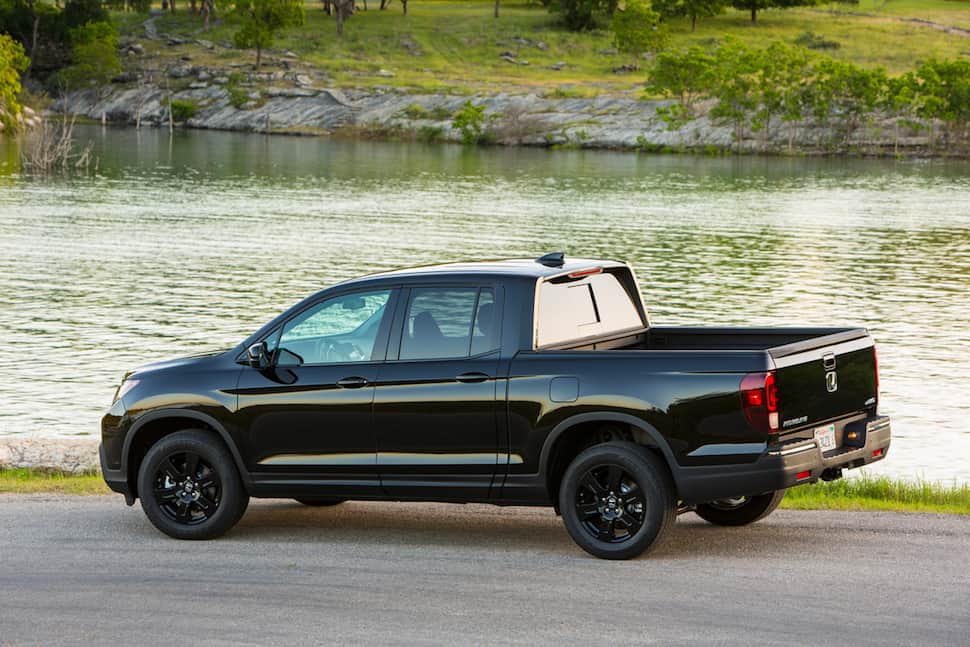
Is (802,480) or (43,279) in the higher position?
(802,480)

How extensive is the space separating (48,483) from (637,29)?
434ft

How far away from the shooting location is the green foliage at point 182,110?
13950 centimetres

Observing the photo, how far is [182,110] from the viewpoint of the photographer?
140 m

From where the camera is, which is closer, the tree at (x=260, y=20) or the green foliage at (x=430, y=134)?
the green foliage at (x=430, y=134)

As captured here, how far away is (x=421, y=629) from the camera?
7734 mm

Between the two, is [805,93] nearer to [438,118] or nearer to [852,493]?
[438,118]

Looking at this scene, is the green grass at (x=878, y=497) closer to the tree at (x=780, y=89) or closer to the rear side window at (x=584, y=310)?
the rear side window at (x=584, y=310)

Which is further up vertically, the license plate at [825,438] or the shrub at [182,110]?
the license plate at [825,438]

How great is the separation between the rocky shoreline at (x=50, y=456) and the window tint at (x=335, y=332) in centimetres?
520

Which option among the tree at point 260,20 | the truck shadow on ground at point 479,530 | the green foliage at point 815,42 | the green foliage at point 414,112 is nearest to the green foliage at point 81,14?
the tree at point 260,20

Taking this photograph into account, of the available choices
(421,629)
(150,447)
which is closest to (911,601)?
(421,629)

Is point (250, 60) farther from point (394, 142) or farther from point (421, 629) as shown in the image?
point (421, 629)

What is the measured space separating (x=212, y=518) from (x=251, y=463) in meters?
0.49

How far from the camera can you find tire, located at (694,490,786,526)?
10289mm
